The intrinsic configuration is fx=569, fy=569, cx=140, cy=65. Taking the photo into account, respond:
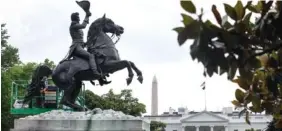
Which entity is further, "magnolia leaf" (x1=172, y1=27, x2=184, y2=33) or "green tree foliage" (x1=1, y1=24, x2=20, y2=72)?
"green tree foliage" (x1=1, y1=24, x2=20, y2=72)

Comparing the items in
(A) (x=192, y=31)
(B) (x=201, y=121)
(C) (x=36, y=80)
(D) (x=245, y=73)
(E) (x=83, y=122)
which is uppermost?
(C) (x=36, y=80)

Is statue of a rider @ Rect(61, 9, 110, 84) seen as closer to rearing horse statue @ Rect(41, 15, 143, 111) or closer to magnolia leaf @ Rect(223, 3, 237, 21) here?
rearing horse statue @ Rect(41, 15, 143, 111)

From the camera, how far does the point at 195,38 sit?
2.06 m

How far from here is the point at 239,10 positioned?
2.33 metres

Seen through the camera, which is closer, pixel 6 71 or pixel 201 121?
pixel 6 71

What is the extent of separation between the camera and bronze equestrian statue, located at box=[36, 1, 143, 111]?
1082cm

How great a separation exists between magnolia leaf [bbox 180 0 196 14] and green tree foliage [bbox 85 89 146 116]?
110 feet

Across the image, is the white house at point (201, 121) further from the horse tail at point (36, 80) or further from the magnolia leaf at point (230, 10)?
the magnolia leaf at point (230, 10)

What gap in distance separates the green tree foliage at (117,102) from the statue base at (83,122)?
2503 cm

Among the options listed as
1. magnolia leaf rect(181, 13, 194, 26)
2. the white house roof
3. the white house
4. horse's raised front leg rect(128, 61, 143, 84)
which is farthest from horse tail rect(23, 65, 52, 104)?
the white house roof

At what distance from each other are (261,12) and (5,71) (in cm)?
3356

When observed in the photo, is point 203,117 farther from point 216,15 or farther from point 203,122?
point 216,15

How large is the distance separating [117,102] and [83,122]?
2731 cm

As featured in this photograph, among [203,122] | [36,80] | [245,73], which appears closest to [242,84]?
[245,73]
